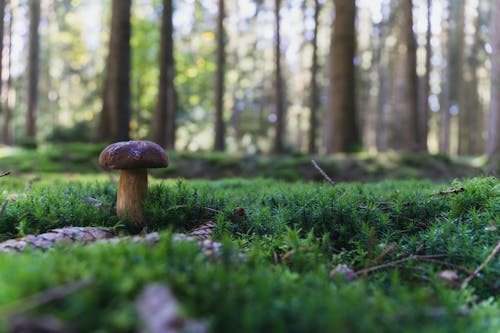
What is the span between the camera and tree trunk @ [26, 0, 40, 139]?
2129cm

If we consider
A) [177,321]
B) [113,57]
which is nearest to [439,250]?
[177,321]

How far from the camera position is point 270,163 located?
10.2 meters

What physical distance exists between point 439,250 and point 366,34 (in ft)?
159

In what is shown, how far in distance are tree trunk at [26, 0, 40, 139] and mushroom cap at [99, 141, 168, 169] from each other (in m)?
20.8

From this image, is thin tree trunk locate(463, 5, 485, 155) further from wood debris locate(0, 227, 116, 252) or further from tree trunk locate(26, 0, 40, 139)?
wood debris locate(0, 227, 116, 252)

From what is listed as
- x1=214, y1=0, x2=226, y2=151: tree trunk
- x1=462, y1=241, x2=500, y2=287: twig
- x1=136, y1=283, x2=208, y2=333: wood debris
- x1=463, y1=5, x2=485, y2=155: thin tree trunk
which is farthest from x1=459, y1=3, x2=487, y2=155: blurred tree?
x1=136, y1=283, x2=208, y2=333: wood debris

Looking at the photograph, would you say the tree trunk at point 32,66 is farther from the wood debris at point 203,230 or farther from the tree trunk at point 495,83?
the tree trunk at point 495,83

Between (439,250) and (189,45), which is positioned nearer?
(439,250)

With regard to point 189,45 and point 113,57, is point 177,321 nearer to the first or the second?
point 113,57

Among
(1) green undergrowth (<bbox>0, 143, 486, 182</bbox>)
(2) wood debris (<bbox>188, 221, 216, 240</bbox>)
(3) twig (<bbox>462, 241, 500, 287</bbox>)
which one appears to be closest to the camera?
(3) twig (<bbox>462, 241, 500, 287</bbox>)

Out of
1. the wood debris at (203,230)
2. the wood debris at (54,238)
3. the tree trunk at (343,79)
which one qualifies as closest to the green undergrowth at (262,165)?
the tree trunk at (343,79)

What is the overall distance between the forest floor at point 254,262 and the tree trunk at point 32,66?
20.1 meters

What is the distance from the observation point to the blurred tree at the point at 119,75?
11031 millimetres

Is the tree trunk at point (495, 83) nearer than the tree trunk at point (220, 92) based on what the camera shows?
Yes
